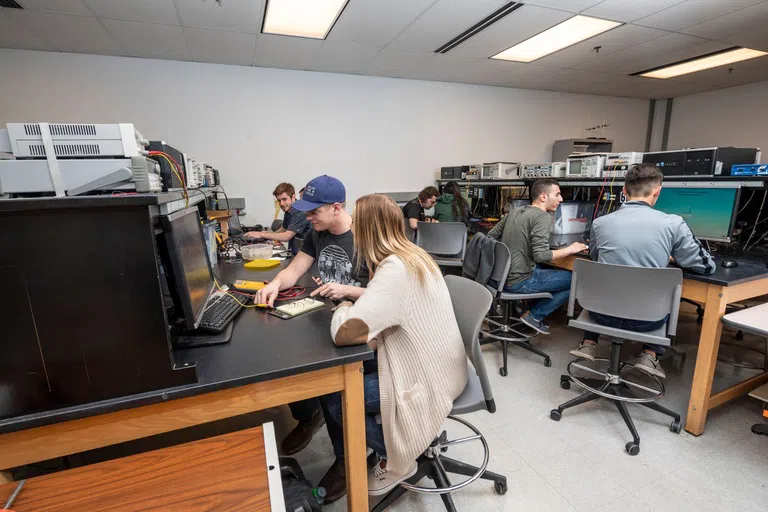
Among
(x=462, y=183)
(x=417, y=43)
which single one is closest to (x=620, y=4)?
(x=417, y=43)

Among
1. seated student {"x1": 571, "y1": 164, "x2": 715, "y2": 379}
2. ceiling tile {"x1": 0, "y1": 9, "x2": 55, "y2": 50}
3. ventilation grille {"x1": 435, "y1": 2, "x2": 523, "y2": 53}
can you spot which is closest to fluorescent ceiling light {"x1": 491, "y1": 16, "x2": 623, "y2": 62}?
ventilation grille {"x1": 435, "y1": 2, "x2": 523, "y2": 53}

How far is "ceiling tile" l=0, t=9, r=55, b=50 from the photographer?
2.89 m

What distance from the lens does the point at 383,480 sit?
3.97ft

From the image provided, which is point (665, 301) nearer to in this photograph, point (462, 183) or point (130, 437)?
point (130, 437)

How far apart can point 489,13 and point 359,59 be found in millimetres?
1549

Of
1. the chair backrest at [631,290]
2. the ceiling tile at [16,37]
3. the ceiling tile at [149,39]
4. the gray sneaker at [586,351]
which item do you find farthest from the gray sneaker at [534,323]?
the ceiling tile at [16,37]

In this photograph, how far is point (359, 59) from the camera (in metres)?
3.97

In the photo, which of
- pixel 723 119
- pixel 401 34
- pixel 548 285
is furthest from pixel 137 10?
pixel 723 119

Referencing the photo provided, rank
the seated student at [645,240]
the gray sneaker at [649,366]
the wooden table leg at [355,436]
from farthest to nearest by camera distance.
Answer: the gray sneaker at [649,366], the seated student at [645,240], the wooden table leg at [355,436]

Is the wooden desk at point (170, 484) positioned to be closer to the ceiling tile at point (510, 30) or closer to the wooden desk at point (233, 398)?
the wooden desk at point (233, 398)

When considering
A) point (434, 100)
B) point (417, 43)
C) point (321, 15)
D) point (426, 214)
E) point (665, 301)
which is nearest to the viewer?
point (665, 301)

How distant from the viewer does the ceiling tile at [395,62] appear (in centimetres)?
381

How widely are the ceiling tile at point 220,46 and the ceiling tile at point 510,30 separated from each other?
2.07m

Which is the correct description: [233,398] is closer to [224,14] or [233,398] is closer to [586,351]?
[586,351]
